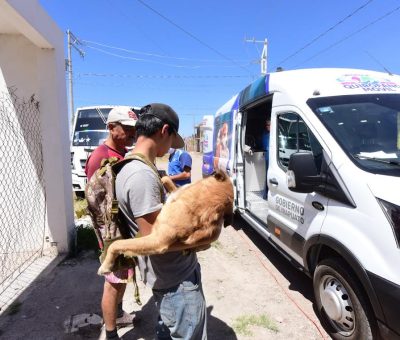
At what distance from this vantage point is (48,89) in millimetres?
4680

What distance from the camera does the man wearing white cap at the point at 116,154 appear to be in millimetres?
2600

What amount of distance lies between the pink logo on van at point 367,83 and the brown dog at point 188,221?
2505mm

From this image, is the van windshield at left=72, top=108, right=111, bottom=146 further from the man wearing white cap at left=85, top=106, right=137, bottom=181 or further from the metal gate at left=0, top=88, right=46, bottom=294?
the man wearing white cap at left=85, top=106, right=137, bottom=181

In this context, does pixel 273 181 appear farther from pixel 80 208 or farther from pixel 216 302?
pixel 80 208

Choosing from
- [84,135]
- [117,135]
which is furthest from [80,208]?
[117,135]

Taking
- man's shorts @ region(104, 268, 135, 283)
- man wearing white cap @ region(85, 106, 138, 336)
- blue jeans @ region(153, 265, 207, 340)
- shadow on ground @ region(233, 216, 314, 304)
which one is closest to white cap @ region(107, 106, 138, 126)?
man wearing white cap @ region(85, 106, 138, 336)

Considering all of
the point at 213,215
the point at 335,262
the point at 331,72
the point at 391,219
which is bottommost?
the point at 335,262

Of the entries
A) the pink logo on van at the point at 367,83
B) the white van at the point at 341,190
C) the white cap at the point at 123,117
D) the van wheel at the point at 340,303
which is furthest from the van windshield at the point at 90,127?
the van wheel at the point at 340,303

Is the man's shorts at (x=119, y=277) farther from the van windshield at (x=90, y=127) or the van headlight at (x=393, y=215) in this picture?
the van windshield at (x=90, y=127)

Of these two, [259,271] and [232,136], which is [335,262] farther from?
[232,136]

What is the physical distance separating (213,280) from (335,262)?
71.6 inches

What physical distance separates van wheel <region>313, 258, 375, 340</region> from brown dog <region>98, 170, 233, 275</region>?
5.29 ft

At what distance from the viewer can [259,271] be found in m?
4.57

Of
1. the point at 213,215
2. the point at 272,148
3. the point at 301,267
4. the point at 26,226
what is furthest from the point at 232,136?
the point at 213,215
